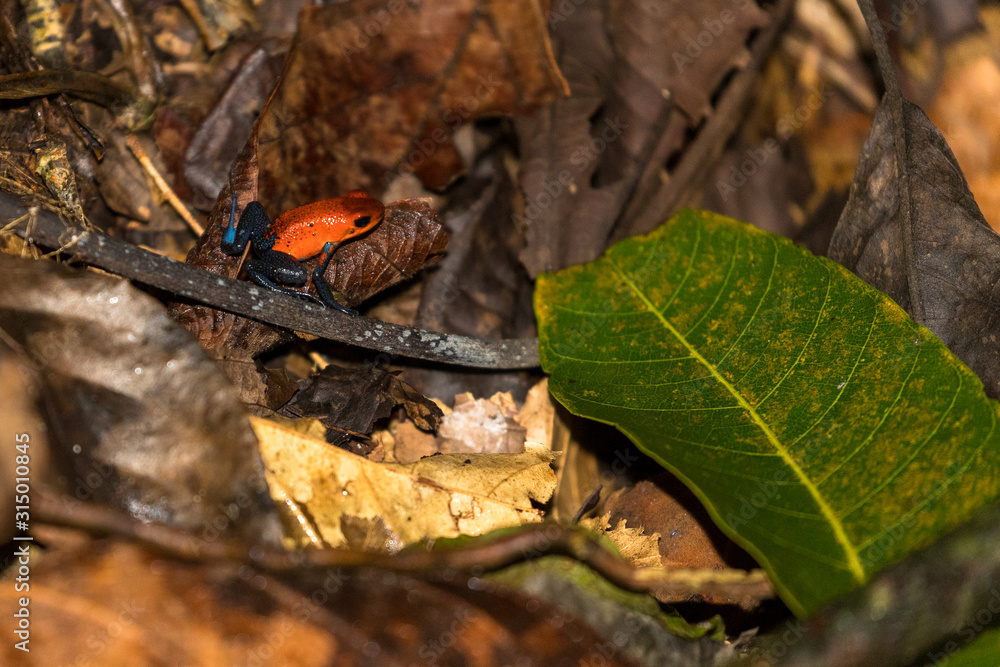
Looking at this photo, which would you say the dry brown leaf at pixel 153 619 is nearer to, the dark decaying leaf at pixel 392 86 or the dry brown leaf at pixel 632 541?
the dry brown leaf at pixel 632 541

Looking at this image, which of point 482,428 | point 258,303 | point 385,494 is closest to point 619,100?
point 482,428

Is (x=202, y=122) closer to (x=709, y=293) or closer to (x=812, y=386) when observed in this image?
(x=709, y=293)

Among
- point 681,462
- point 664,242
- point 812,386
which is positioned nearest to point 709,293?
point 664,242

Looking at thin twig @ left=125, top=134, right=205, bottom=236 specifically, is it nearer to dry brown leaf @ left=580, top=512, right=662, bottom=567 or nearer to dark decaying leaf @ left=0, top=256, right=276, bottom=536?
dark decaying leaf @ left=0, top=256, right=276, bottom=536

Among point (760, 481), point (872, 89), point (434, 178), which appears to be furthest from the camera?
point (434, 178)

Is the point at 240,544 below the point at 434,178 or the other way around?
below

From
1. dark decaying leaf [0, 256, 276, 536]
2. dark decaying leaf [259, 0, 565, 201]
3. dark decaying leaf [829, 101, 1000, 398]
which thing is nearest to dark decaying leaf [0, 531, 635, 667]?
dark decaying leaf [0, 256, 276, 536]

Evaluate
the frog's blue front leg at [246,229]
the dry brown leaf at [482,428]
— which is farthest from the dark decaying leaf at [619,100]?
the frog's blue front leg at [246,229]
